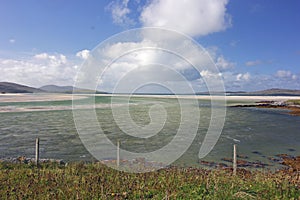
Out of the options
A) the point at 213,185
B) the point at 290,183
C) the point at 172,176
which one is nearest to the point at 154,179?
the point at 172,176

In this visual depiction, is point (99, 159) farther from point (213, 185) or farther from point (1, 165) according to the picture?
point (213, 185)

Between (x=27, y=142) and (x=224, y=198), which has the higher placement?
(x=224, y=198)

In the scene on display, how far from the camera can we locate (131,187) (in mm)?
8867

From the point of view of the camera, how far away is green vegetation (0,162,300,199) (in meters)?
7.96

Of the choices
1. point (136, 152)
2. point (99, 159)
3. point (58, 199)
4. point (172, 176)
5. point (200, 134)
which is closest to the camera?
point (58, 199)

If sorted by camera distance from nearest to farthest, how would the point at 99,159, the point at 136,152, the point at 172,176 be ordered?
the point at 172,176
the point at 99,159
the point at 136,152

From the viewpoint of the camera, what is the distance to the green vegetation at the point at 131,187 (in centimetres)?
796

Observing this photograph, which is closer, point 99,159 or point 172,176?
point 172,176

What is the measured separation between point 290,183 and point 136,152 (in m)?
12.3

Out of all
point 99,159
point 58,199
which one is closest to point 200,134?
point 99,159

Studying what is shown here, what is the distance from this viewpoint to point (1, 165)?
1238 centimetres

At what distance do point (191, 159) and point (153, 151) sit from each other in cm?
371

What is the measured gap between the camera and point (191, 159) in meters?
17.9

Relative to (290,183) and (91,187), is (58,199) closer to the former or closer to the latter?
(91,187)
